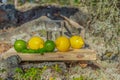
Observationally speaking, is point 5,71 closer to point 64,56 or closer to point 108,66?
point 64,56

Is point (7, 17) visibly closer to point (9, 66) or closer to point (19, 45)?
point (19, 45)

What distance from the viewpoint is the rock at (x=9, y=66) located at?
6.63 metres

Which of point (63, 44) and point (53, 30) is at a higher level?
point (63, 44)

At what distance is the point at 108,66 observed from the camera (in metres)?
8.30

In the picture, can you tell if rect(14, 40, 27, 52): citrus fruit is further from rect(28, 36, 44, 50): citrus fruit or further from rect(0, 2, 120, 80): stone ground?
rect(0, 2, 120, 80): stone ground

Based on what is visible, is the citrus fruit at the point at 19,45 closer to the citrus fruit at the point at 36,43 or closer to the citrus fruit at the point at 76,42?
the citrus fruit at the point at 36,43

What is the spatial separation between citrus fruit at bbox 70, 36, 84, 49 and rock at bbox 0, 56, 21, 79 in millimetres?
1215

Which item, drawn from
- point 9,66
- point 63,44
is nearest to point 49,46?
point 63,44

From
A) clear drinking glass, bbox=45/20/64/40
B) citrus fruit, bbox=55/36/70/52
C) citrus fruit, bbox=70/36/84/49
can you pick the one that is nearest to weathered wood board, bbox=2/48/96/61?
citrus fruit, bbox=55/36/70/52

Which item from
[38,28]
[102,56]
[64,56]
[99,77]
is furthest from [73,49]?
[38,28]

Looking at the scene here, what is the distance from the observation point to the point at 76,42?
25.5 ft

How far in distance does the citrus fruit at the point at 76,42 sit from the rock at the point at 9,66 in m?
1.22

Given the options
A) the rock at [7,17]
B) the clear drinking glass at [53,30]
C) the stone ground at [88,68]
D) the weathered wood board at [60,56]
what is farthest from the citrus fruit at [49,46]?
the rock at [7,17]

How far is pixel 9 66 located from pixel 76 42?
1605 millimetres
